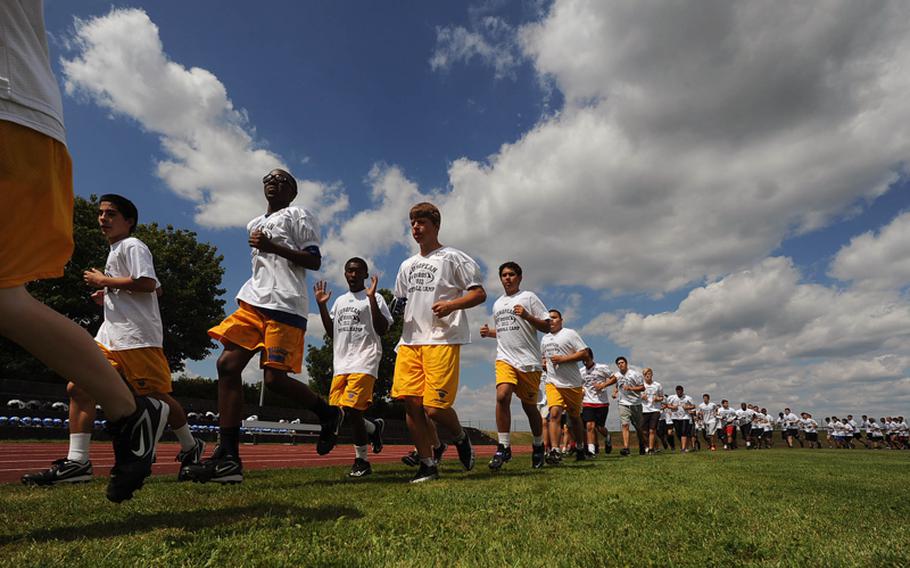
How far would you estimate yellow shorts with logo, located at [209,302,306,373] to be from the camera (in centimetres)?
416

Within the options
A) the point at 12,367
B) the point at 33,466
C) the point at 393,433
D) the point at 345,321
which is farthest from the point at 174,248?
the point at 345,321

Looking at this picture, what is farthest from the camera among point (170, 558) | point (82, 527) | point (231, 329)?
point (231, 329)

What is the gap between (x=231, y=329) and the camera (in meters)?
4.14

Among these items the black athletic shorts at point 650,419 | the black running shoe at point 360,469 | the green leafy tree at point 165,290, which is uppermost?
the green leafy tree at point 165,290

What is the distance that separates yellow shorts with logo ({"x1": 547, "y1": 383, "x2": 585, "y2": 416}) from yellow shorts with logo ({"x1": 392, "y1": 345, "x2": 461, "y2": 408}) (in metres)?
4.06

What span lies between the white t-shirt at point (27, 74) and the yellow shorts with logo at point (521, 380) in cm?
541

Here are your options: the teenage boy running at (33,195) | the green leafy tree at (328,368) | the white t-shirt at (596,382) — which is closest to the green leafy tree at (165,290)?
the green leafy tree at (328,368)

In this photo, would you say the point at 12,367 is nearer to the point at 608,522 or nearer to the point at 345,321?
the point at 345,321

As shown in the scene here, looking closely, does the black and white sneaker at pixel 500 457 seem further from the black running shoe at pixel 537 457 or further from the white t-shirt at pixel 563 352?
the white t-shirt at pixel 563 352

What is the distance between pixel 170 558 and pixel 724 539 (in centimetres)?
214

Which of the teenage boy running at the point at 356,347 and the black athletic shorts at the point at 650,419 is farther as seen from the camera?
the black athletic shorts at the point at 650,419

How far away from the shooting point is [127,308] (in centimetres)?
443

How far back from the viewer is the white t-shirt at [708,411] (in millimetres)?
23725

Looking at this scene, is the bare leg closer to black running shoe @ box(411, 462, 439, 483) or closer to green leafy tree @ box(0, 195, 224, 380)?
black running shoe @ box(411, 462, 439, 483)
